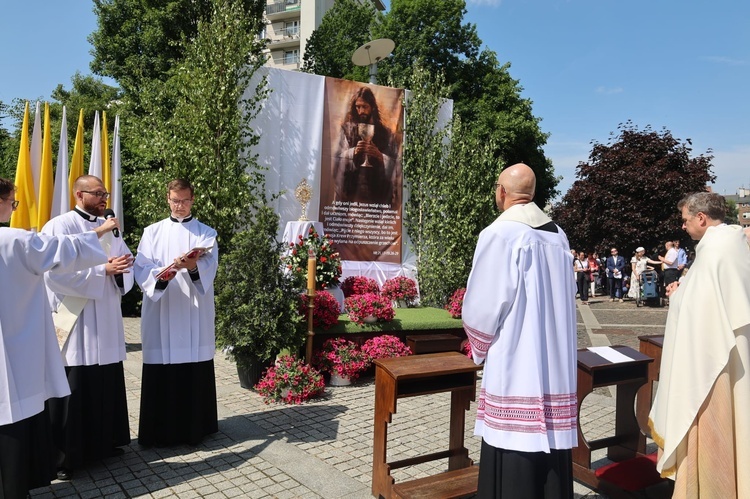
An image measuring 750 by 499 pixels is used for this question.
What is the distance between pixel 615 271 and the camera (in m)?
20.6

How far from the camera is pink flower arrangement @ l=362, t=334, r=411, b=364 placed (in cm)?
763

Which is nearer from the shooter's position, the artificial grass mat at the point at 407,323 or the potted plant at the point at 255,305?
the potted plant at the point at 255,305

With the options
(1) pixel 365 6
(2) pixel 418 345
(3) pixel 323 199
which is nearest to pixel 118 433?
(2) pixel 418 345

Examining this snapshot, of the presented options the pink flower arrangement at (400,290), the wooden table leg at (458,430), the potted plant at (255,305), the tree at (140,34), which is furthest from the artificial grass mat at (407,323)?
the tree at (140,34)

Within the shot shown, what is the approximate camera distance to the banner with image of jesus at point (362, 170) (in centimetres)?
1159

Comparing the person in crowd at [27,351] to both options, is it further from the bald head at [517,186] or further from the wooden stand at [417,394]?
the bald head at [517,186]

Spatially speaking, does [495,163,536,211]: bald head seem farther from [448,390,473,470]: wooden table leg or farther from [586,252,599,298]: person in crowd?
[586,252,599,298]: person in crowd

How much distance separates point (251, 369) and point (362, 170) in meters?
5.91

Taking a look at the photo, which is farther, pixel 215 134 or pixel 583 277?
pixel 583 277

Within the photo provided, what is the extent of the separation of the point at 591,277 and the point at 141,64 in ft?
62.0

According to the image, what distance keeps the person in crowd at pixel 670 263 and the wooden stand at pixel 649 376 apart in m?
12.5

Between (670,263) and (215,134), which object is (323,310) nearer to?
(215,134)

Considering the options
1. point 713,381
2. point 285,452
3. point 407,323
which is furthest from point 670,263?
point 285,452

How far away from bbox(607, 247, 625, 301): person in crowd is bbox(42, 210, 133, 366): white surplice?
63.3ft
